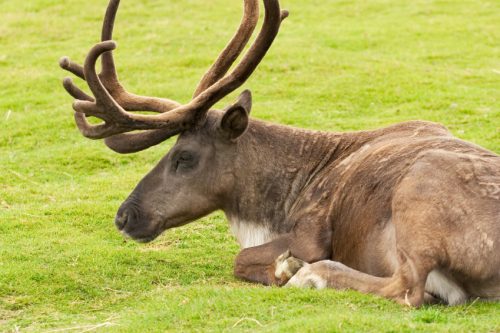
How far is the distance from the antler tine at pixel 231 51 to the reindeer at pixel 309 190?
0.01 metres

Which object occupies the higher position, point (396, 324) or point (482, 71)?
point (396, 324)

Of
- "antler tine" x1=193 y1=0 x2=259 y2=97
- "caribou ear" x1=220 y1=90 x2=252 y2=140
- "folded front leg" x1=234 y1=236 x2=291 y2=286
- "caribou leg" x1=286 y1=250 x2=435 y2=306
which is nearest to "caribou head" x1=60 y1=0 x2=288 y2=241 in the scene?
"caribou ear" x1=220 y1=90 x2=252 y2=140

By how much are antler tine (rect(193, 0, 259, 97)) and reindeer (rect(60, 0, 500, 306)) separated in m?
0.01

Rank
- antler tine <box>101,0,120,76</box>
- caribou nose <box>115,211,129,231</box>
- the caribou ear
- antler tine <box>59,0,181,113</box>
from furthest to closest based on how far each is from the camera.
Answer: antler tine <box>101,0,120,76</box> < antler tine <box>59,0,181,113</box> < caribou nose <box>115,211,129,231</box> < the caribou ear

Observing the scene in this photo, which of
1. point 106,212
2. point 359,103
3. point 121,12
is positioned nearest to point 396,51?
point 359,103

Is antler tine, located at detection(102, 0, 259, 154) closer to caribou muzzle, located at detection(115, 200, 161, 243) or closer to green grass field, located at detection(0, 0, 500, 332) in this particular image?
caribou muzzle, located at detection(115, 200, 161, 243)

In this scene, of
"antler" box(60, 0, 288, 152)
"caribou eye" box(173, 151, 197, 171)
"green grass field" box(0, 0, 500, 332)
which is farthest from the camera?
"caribou eye" box(173, 151, 197, 171)

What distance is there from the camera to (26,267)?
1004 cm

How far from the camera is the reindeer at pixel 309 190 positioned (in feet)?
27.5

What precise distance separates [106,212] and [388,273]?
15.3 ft

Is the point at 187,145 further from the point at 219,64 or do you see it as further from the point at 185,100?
the point at 185,100

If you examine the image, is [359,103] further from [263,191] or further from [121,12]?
[121,12]

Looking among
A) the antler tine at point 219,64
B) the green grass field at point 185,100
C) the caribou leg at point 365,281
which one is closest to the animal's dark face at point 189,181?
the antler tine at point 219,64

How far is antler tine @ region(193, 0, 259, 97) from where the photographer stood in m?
10.8
